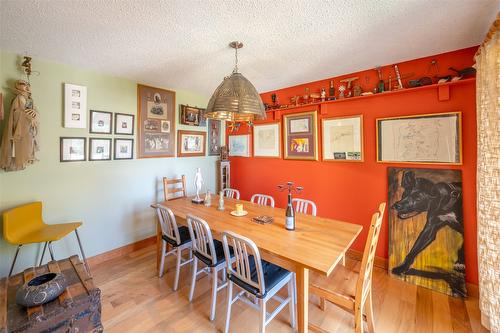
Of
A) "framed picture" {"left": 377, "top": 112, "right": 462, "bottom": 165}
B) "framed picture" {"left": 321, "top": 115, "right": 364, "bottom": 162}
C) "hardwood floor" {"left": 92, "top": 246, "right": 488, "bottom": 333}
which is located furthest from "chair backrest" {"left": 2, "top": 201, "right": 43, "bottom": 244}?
"framed picture" {"left": 377, "top": 112, "right": 462, "bottom": 165}

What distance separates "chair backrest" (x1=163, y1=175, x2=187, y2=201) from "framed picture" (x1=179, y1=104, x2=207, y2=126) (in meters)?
0.97

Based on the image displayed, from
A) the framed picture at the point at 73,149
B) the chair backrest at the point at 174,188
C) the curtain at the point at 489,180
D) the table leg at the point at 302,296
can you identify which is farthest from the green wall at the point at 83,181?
the curtain at the point at 489,180

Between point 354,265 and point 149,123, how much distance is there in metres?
3.33

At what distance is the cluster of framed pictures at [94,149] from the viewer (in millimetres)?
2404

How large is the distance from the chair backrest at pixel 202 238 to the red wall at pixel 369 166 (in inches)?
68.9

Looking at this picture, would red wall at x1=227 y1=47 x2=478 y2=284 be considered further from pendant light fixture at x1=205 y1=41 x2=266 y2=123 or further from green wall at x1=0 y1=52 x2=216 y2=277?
green wall at x1=0 y1=52 x2=216 y2=277

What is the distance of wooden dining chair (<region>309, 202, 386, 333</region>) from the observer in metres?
1.33

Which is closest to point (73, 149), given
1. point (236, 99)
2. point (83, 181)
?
point (83, 181)

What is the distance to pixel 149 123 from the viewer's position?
3105 millimetres

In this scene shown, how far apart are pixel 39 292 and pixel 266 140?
9.74 ft

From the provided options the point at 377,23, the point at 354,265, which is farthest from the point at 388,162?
the point at 377,23

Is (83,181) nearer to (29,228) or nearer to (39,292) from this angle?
(29,228)

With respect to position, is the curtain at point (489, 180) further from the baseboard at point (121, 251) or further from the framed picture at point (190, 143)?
the baseboard at point (121, 251)

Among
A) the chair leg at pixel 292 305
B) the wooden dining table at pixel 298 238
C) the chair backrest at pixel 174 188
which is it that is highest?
the chair backrest at pixel 174 188
